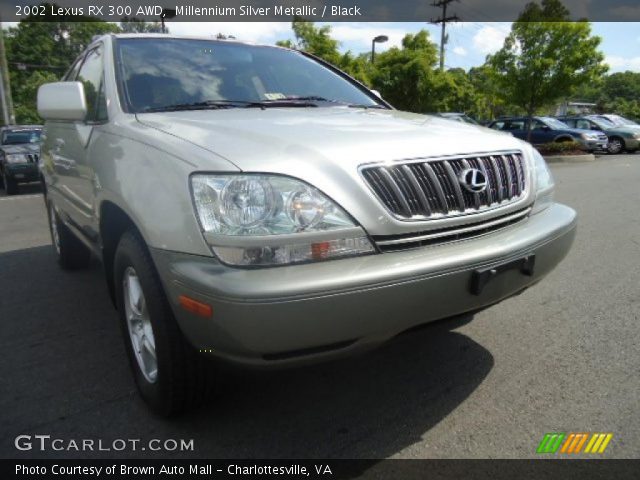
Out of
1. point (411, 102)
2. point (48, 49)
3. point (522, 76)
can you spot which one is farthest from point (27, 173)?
point (48, 49)

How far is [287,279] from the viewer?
1676 millimetres

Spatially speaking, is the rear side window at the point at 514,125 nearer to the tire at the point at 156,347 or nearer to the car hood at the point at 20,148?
the car hood at the point at 20,148

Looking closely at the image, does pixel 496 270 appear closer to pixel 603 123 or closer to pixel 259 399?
pixel 259 399

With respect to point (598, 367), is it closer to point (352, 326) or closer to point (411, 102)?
point (352, 326)

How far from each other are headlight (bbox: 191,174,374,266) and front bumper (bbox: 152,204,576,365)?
0.05m

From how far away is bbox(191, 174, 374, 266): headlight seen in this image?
1716mm

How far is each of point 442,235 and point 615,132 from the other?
74.6 feet

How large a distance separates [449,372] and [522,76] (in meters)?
18.9

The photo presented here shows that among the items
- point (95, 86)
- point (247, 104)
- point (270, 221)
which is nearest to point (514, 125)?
point (247, 104)

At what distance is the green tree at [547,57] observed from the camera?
17.9 metres

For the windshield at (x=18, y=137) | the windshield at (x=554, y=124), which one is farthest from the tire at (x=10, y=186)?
the windshield at (x=554, y=124)

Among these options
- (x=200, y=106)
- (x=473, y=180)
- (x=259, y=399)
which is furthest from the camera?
(x=200, y=106)

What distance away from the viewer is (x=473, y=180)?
2096 mm

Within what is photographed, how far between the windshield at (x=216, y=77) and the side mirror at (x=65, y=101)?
0.23 m
